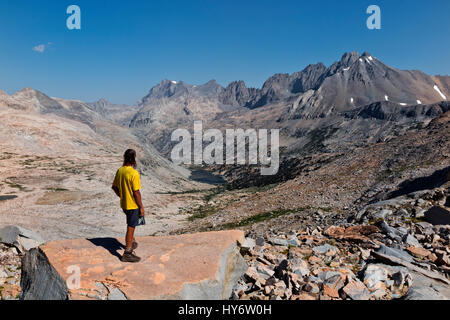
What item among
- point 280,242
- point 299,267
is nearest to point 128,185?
A: point 299,267

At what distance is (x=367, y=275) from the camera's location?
848 centimetres

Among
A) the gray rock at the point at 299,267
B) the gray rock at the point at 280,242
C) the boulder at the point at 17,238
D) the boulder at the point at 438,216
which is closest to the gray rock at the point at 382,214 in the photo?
the boulder at the point at 438,216

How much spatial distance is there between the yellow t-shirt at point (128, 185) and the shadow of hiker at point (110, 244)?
166cm

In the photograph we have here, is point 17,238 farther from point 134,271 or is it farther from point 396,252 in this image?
point 396,252

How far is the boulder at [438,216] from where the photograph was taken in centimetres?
1335

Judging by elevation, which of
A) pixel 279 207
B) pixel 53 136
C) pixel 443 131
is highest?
pixel 53 136

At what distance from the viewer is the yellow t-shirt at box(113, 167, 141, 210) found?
8.93 m

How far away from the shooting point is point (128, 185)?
9008mm

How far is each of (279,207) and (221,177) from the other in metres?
141

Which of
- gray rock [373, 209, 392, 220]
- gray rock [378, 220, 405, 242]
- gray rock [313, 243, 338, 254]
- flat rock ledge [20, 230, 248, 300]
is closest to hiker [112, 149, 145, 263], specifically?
flat rock ledge [20, 230, 248, 300]
